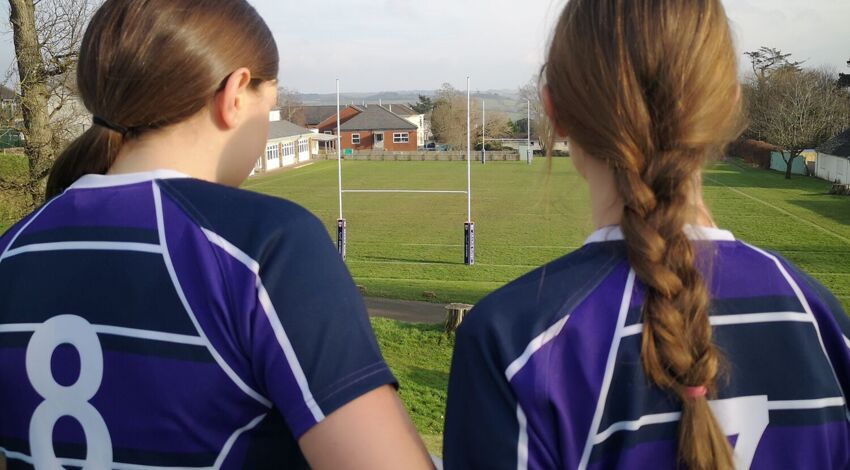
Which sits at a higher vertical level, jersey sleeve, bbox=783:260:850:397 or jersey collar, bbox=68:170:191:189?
jersey collar, bbox=68:170:191:189

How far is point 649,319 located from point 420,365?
345 inches

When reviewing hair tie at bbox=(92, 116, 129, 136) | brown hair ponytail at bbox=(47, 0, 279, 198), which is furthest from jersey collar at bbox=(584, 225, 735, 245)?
hair tie at bbox=(92, 116, 129, 136)

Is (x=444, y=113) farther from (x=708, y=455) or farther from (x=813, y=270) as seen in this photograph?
(x=708, y=455)

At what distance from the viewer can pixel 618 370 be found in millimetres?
1150

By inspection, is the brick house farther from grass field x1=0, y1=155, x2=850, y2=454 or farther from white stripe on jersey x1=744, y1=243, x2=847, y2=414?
white stripe on jersey x1=744, y1=243, x2=847, y2=414

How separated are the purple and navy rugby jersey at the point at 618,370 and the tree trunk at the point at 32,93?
8520mm

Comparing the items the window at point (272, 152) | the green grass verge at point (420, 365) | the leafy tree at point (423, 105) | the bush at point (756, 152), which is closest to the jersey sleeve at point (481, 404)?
the green grass verge at point (420, 365)

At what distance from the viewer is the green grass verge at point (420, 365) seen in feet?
24.9

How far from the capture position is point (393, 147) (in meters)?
A: 80.6

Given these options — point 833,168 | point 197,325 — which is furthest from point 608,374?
point 833,168

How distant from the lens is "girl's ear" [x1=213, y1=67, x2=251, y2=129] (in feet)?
4.54

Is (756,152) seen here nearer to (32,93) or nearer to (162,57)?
(32,93)

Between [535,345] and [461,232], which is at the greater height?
[535,345]

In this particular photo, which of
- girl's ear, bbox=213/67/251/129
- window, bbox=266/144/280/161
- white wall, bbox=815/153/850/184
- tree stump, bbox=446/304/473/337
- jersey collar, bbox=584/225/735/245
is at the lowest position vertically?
tree stump, bbox=446/304/473/337
